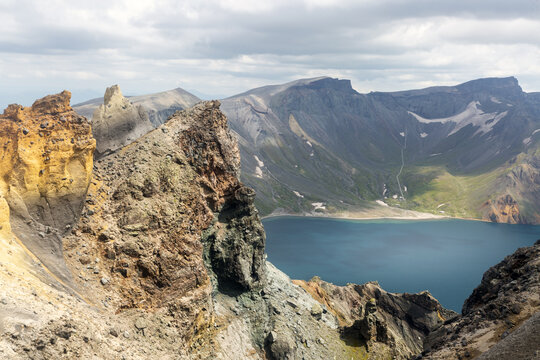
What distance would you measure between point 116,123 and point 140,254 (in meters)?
18.0

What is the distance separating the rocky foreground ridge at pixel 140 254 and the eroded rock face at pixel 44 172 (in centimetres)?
10

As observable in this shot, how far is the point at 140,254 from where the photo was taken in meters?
36.3

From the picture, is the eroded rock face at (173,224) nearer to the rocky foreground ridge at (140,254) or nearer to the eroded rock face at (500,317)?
the rocky foreground ridge at (140,254)

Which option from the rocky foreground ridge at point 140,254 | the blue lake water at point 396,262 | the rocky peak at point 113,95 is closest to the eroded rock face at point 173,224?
the rocky foreground ridge at point 140,254

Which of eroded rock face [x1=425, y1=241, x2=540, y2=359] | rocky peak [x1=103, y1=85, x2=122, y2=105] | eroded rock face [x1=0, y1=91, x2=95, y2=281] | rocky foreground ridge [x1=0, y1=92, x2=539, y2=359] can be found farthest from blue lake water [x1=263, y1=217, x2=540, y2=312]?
eroded rock face [x1=0, y1=91, x2=95, y2=281]

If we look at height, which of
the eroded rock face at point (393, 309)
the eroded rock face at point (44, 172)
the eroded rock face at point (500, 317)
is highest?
the eroded rock face at point (44, 172)

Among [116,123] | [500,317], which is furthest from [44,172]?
[500,317]

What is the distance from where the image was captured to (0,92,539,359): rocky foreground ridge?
82.7 feet

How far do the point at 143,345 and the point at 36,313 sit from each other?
11.8m

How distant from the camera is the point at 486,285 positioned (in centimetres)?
4422

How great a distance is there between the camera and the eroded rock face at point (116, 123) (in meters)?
44.2

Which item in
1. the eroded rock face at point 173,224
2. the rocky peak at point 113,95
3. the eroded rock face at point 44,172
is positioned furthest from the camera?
the rocky peak at point 113,95

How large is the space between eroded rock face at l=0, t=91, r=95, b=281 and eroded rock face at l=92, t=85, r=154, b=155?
8.93 metres

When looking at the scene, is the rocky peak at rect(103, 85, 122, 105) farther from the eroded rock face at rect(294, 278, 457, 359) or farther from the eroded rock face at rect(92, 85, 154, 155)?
the eroded rock face at rect(294, 278, 457, 359)
